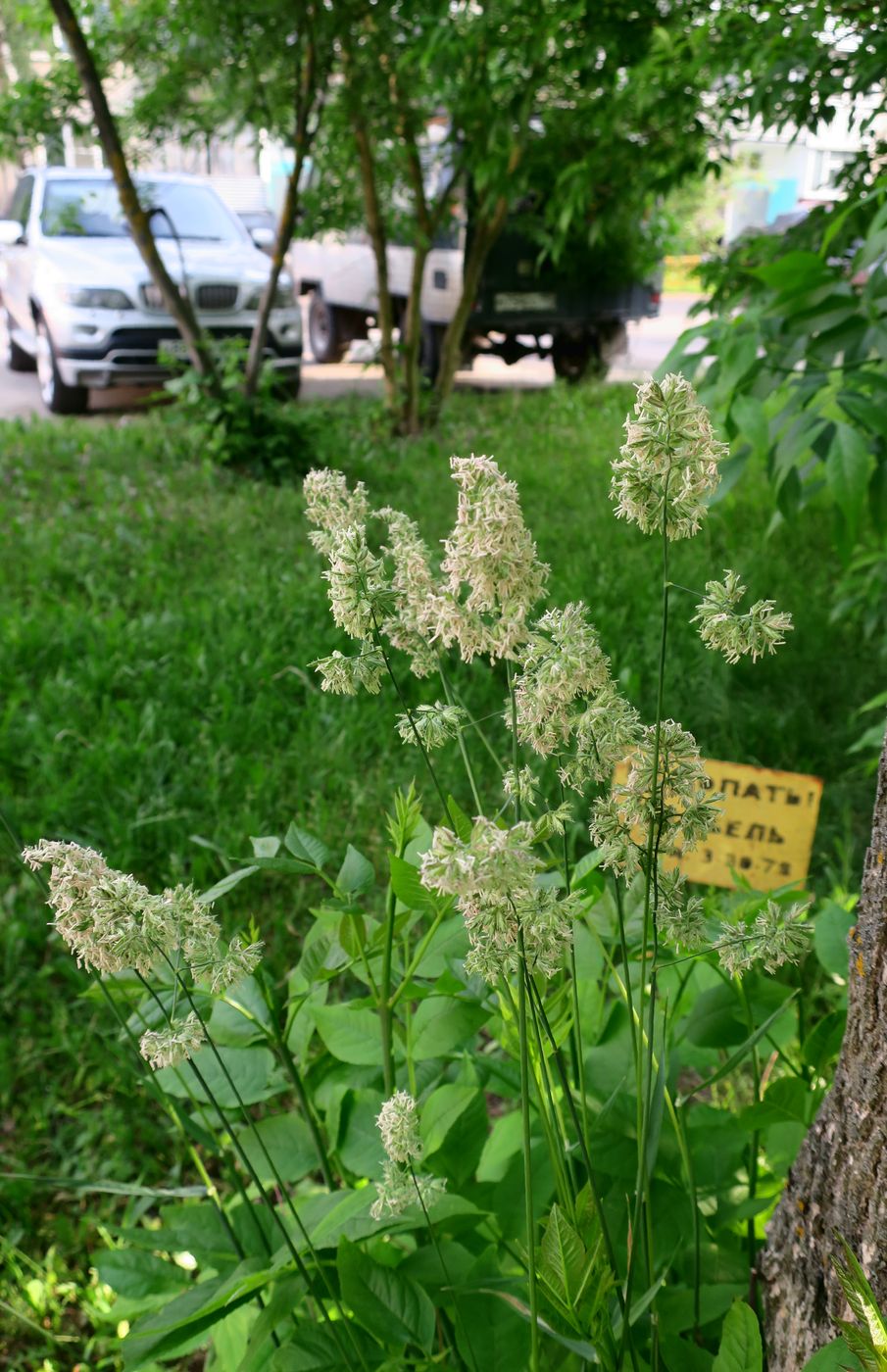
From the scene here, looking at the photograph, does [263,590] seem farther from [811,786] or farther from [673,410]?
[673,410]

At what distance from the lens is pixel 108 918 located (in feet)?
2.46

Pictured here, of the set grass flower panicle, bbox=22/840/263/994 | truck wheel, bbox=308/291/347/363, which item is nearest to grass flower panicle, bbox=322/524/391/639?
grass flower panicle, bbox=22/840/263/994

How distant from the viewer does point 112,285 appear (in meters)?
8.01

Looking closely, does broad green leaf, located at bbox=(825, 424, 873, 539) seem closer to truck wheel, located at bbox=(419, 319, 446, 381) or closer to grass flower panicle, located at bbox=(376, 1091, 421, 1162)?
grass flower panicle, located at bbox=(376, 1091, 421, 1162)

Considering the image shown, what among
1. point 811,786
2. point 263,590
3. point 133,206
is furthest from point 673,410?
point 133,206

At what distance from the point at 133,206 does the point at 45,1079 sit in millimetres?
4240

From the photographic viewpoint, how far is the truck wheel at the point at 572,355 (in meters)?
9.66

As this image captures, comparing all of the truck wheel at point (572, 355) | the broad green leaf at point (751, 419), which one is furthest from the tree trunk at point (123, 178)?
the truck wheel at point (572, 355)

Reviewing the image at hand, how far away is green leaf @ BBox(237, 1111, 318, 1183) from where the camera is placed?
4.09ft

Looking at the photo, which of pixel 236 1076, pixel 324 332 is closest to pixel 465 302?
pixel 324 332

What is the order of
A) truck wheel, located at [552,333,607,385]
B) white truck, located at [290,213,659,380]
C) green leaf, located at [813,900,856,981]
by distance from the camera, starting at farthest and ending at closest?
1. truck wheel, located at [552,333,607,385]
2. white truck, located at [290,213,659,380]
3. green leaf, located at [813,900,856,981]

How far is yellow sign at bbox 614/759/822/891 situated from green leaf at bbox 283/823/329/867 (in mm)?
936

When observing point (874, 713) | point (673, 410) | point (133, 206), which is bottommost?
point (874, 713)

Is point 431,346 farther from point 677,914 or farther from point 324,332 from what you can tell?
point 677,914
